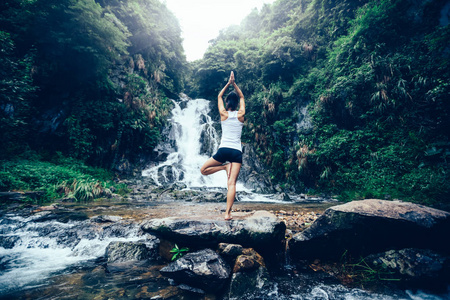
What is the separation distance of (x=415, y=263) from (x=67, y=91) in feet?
54.3

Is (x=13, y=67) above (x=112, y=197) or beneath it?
above

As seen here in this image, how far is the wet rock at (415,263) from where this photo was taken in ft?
6.84

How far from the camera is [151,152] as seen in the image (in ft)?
50.2

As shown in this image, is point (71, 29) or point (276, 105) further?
point (276, 105)

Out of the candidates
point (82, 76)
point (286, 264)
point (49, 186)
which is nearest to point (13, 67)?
point (82, 76)

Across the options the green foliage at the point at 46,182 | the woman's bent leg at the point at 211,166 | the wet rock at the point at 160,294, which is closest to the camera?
the wet rock at the point at 160,294

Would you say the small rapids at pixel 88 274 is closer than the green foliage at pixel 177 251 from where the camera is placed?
Yes

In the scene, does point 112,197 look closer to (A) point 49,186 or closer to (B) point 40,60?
(A) point 49,186

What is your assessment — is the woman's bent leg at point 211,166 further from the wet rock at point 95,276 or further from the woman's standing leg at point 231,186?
the wet rock at point 95,276

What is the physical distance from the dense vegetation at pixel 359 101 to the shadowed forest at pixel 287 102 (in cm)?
5

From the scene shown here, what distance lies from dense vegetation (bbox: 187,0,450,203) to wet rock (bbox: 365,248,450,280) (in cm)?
515

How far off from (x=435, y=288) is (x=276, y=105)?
45.7ft

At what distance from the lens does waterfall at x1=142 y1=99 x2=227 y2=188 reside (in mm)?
13633

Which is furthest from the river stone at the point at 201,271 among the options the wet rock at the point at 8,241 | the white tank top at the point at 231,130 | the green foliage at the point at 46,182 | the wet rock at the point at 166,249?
the green foliage at the point at 46,182
